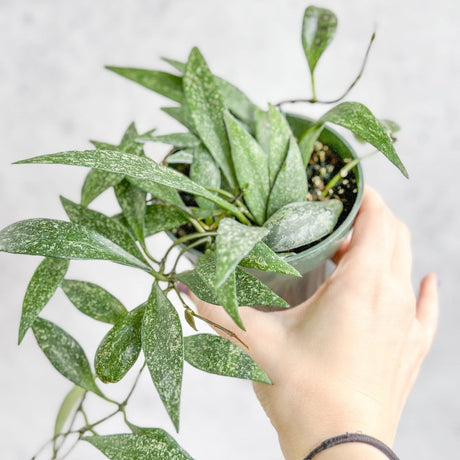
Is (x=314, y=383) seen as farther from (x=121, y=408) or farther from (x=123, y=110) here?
(x=123, y=110)

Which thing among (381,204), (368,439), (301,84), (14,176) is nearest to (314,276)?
(381,204)

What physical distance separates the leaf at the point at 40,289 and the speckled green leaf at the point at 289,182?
23 cm

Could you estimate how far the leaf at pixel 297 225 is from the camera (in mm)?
670

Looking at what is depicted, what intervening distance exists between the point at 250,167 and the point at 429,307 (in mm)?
401

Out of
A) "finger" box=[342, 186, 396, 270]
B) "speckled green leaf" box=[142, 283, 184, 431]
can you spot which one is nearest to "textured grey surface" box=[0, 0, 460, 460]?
"finger" box=[342, 186, 396, 270]

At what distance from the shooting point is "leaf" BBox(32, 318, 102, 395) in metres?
0.71

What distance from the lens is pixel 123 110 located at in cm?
125

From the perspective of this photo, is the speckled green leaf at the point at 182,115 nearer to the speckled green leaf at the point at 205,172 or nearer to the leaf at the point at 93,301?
the speckled green leaf at the point at 205,172

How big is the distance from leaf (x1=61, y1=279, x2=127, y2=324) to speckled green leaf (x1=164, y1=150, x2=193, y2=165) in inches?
6.4

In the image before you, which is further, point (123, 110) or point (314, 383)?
point (123, 110)

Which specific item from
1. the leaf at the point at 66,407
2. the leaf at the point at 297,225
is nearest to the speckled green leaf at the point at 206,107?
the leaf at the point at 297,225

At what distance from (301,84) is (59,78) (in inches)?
18.2

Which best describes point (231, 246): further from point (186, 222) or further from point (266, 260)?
point (186, 222)

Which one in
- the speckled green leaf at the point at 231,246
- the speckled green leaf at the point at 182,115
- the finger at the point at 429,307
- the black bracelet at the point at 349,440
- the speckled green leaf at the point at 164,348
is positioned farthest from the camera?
the finger at the point at 429,307
